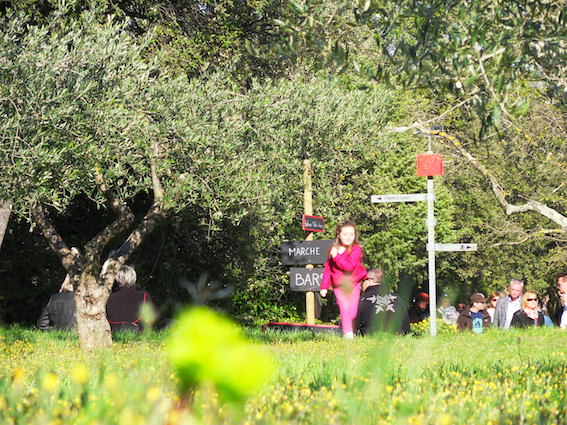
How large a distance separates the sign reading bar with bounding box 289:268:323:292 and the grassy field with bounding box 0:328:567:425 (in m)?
6.58

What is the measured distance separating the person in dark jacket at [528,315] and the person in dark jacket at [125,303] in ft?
23.4

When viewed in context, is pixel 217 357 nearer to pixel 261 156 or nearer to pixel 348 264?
pixel 348 264

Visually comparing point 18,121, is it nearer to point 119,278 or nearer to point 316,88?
point 119,278

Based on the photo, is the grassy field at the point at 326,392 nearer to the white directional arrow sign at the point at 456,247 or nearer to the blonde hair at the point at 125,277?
the blonde hair at the point at 125,277

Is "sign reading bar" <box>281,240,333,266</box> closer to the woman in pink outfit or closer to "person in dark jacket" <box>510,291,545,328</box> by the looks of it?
"person in dark jacket" <box>510,291,545,328</box>

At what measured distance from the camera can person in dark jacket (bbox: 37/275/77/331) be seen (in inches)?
606

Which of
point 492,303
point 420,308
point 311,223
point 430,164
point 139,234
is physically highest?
point 430,164

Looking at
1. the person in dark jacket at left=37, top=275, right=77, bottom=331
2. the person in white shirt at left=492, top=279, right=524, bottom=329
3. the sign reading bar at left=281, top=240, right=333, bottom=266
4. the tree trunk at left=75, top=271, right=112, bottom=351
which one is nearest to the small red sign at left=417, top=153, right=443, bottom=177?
the sign reading bar at left=281, top=240, right=333, bottom=266

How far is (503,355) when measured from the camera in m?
9.72

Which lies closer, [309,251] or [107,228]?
[107,228]

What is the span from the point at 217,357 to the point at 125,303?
45.6 ft

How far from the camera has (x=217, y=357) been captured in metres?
0.99

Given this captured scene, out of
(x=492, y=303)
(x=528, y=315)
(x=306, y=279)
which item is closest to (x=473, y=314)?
(x=528, y=315)

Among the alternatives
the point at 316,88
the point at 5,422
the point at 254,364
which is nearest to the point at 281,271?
the point at 316,88
